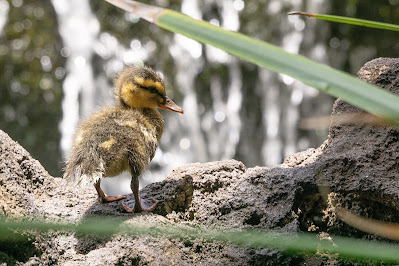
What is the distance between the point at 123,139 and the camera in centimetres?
307

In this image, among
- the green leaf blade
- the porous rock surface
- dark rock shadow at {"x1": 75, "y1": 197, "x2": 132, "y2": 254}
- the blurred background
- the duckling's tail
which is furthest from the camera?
the blurred background

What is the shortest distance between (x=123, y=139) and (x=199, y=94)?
5.88 metres

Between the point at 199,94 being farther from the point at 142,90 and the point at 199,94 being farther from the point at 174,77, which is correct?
the point at 142,90

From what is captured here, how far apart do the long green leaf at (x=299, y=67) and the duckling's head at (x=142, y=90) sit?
241 cm

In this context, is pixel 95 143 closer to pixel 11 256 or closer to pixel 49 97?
pixel 11 256

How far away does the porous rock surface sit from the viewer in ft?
8.09

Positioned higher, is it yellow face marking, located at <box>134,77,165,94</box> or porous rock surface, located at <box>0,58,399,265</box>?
yellow face marking, located at <box>134,77,165,94</box>

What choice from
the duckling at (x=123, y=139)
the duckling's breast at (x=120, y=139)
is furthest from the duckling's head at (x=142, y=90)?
the duckling's breast at (x=120, y=139)

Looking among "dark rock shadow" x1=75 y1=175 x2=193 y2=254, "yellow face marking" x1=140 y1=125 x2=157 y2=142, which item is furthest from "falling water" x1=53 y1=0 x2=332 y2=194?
"dark rock shadow" x1=75 y1=175 x2=193 y2=254

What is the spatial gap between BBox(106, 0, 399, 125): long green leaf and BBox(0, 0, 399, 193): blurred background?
733 cm

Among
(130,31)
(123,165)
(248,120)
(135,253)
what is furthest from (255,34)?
(135,253)

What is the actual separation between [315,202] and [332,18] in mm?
1258

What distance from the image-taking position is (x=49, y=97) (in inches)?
346

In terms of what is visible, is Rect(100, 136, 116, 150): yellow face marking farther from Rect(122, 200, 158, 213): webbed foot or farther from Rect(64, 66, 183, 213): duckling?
Rect(122, 200, 158, 213): webbed foot
